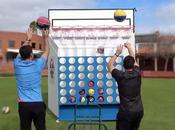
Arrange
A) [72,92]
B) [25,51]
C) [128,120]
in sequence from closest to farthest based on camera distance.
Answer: [128,120], [25,51], [72,92]

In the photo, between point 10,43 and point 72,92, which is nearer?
point 72,92

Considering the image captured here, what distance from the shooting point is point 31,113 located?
6812 millimetres

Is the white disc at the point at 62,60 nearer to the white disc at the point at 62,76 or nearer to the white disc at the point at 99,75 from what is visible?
the white disc at the point at 62,76

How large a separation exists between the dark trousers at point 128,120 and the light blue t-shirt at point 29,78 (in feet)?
3.89

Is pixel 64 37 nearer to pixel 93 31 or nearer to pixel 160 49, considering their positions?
pixel 93 31

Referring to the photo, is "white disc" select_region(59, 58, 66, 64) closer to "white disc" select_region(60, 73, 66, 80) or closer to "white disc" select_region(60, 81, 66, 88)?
"white disc" select_region(60, 73, 66, 80)

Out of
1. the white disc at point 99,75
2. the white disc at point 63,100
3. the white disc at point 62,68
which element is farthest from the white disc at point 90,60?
the white disc at point 63,100

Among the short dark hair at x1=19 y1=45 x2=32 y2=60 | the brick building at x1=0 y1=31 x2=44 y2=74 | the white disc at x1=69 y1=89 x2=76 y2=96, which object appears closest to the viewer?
the short dark hair at x1=19 y1=45 x2=32 y2=60

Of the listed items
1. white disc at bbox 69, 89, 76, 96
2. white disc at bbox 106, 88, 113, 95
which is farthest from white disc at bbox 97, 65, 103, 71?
white disc at bbox 69, 89, 76, 96

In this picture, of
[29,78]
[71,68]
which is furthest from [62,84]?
[29,78]

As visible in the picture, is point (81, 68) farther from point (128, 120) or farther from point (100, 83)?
point (128, 120)

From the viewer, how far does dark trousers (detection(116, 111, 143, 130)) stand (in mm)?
6707

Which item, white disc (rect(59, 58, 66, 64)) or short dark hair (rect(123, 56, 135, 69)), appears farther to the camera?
white disc (rect(59, 58, 66, 64))

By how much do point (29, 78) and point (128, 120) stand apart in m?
1.56
